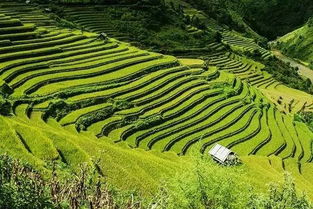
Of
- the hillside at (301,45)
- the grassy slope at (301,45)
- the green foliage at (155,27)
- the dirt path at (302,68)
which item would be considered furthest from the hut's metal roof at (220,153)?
the grassy slope at (301,45)

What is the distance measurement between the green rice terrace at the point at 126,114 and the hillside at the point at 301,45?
74350 mm

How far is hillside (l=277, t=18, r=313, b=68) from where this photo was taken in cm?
13788

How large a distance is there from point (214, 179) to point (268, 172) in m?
19.7

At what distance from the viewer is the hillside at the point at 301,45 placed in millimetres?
137875

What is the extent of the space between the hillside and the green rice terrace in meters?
74.4

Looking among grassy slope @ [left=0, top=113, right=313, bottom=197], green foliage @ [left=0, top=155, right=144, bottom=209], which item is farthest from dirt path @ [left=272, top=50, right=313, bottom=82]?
green foliage @ [left=0, top=155, right=144, bottom=209]

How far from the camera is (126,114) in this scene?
39.8 meters

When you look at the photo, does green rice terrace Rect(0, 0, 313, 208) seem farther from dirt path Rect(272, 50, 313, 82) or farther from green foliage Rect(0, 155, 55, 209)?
dirt path Rect(272, 50, 313, 82)

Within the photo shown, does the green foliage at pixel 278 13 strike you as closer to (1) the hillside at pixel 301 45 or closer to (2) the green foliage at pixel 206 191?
(1) the hillside at pixel 301 45

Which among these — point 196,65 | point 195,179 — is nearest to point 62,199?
point 195,179

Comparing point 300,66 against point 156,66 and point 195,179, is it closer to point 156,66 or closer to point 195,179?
point 156,66

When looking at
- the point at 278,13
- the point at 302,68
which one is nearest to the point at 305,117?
the point at 302,68

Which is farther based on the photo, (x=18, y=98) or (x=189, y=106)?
(x=189, y=106)

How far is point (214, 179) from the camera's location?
1981 cm
